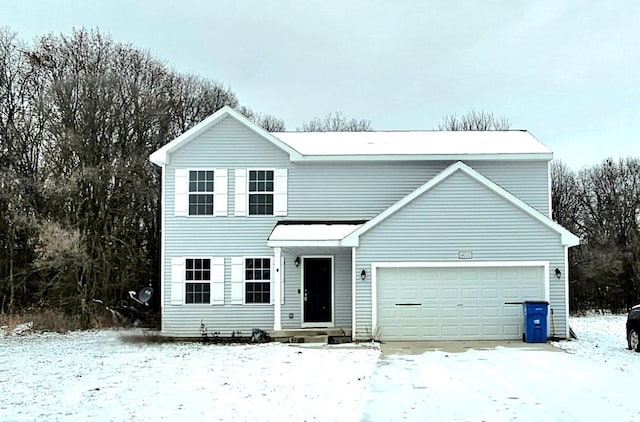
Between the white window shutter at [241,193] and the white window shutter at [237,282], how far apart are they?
4.80 feet

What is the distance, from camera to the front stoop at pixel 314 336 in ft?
63.8

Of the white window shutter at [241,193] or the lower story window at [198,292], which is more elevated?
the white window shutter at [241,193]

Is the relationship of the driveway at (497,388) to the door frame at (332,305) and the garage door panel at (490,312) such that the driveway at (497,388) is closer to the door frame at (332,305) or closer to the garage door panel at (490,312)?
the garage door panel at (490,312)

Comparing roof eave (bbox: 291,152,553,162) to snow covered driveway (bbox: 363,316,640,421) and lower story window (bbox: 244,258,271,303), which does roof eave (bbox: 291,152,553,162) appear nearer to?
lower story window (bbox: 244,258,271,303)

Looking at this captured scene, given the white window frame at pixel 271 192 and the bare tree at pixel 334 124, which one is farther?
the bare tree at pixel 334 124

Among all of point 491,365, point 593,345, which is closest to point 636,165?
point 593,345

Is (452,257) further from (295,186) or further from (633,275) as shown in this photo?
(633,275)

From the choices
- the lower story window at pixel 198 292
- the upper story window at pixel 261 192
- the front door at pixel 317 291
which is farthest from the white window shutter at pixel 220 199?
the front door at pixel 317 291

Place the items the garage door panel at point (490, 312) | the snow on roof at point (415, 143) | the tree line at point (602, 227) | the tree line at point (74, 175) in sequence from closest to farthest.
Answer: the garage door panel at point (490, 312)
the snow on roof at point (415, 143)
the tree line at point (74, 175)
the tree line at point (602, 227)

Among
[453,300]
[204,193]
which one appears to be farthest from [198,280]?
[453,300]

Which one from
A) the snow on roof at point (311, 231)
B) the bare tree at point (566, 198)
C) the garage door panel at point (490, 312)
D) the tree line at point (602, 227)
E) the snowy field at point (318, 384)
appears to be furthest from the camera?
the bare tree at point (566, 198)

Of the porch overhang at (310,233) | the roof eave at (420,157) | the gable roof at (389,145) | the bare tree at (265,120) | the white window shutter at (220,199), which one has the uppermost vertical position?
the bare tree at (265,120)

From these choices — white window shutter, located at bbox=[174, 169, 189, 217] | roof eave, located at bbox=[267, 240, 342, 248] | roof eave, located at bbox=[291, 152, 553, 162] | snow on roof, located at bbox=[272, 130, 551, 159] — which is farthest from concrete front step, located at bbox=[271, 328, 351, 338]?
snow on roof, located at bbox=[272, 130, 551, 159]

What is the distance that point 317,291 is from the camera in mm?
21344
